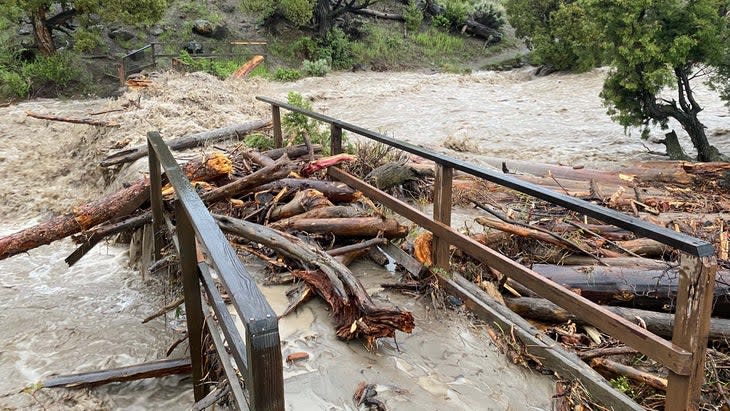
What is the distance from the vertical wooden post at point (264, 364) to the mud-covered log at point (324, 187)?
156 inches

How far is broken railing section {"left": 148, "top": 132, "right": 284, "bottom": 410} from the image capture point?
158 cm

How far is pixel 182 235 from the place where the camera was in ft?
9.43

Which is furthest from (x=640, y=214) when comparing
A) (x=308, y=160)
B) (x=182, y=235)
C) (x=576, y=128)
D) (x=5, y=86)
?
(x=5, y=86)

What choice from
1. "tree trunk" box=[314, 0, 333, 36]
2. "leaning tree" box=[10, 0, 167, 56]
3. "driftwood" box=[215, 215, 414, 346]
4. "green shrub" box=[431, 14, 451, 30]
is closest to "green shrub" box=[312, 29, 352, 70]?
"tree trunk" box=[314, 0, 333, 36]

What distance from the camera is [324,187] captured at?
562cm

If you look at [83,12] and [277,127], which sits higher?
[83,12]

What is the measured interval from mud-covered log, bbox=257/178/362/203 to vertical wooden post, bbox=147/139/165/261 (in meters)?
1.19

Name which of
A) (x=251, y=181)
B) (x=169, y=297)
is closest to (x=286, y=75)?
(x=251, y=181)

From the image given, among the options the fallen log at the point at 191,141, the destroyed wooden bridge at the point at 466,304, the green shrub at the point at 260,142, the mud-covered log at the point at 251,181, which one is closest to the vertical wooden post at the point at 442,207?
the destroyed wooden bridge at the point at 466,304

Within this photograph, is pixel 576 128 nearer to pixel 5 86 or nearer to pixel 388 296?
pixel 388 296

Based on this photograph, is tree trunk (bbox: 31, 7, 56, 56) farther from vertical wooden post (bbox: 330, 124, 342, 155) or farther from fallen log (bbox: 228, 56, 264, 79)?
vertical wooden post (bbox: 330, 124, 342, 155)

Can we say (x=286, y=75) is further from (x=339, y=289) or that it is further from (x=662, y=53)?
(x=339, y=289)

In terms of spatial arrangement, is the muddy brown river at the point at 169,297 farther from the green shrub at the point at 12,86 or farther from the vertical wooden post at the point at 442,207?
the green shrub at the point at 12,86

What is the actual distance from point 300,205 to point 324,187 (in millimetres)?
451
